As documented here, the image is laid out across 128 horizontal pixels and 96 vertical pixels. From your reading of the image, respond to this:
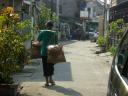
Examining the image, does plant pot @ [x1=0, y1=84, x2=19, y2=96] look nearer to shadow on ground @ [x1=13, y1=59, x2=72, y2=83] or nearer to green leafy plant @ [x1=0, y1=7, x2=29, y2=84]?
green leafy plant @ [x1=0, y1=7, x2=29, y2=84]

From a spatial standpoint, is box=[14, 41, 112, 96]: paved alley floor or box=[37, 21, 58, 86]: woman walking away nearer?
box=[14, 41, 112, 96]: paved alley floor

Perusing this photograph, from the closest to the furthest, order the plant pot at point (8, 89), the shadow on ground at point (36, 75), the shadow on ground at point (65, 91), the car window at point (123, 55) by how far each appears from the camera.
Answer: the car window at point (123, 55), the plant pot at point (8, 89), the shadow on ground at point (65, 91), the shadow on ground at point (36, 75)

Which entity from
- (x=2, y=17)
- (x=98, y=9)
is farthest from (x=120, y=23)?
(x=98, y=9)

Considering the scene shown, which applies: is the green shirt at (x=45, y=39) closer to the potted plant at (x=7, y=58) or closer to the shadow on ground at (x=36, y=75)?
the shadow on ground at (x=36, y=75)

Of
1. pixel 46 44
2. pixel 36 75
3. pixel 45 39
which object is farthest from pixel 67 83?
pixel 36 75

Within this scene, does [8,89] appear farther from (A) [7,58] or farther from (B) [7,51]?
(B) [7,51]

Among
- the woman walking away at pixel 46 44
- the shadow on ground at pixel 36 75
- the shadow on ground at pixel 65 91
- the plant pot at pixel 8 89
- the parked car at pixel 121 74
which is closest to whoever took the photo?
the parked car at pixel 121 74

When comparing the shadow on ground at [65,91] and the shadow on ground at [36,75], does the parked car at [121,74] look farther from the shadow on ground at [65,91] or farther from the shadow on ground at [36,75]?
the shadow on ground at [36,75]

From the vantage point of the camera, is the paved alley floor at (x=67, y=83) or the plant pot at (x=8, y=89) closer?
the plant pot at (x=8, y=89)

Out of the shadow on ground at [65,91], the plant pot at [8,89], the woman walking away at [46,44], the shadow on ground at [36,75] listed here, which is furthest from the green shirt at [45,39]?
the plant pot at [8,89]

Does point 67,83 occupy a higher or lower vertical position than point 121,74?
lower

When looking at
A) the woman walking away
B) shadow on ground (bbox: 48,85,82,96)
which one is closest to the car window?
shadow on ground (bbox: 48,85,82,96)

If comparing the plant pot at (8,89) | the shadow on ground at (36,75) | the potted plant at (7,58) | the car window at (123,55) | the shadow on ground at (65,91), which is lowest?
the shadow on ground at (36,75)

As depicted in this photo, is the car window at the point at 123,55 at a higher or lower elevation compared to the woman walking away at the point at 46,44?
higher
